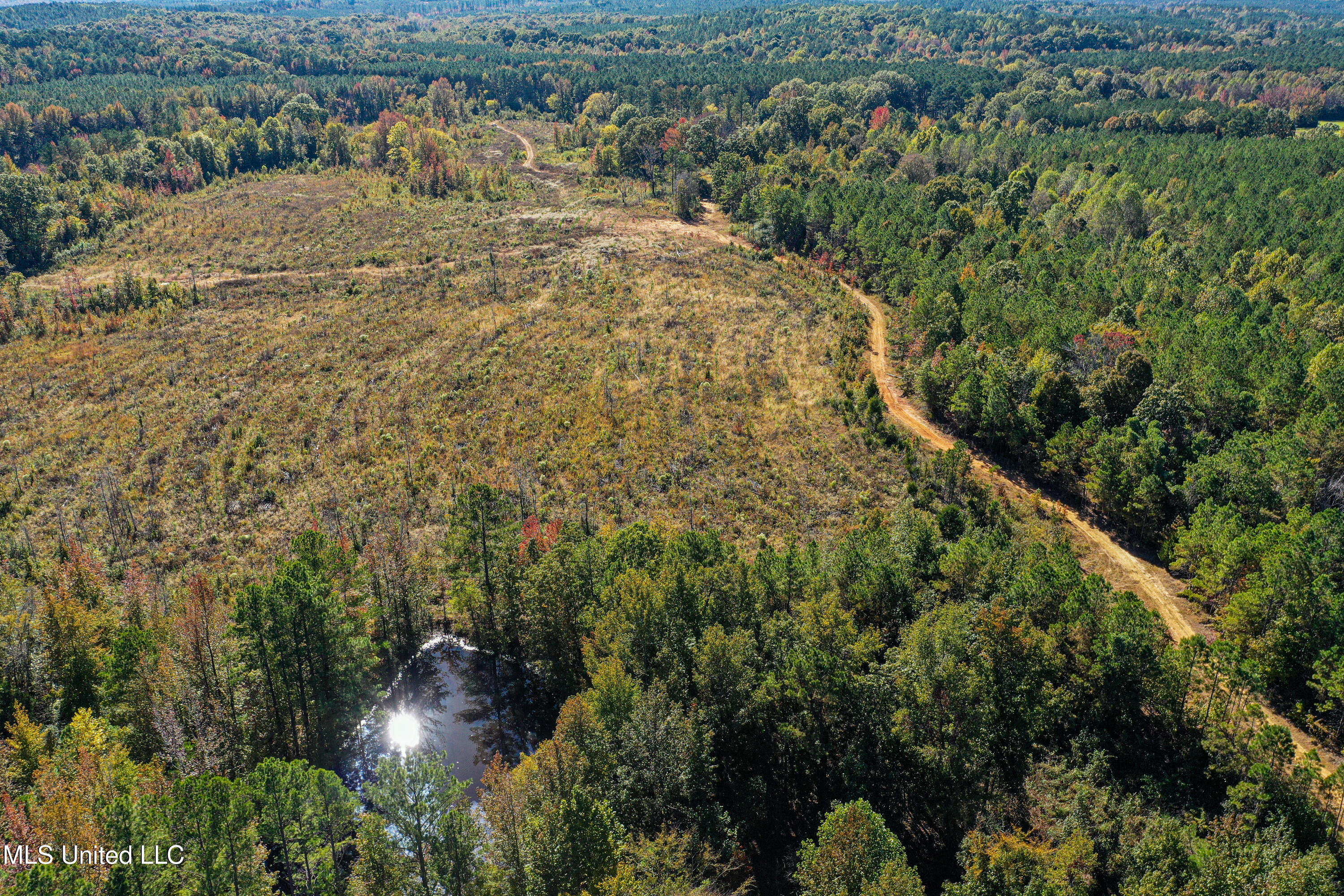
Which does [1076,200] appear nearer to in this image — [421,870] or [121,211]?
[421,870]

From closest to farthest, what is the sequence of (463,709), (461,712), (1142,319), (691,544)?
1. (691,544)
2. (461,712)
3. (463,709)
4. (1142,319)

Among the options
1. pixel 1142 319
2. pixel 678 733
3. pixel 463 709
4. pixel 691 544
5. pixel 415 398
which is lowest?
pixel 463 709

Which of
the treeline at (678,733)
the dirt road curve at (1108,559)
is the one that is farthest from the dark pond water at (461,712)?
the dirt road curve at (1108,559)

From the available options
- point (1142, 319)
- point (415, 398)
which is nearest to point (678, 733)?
point (415, 398)

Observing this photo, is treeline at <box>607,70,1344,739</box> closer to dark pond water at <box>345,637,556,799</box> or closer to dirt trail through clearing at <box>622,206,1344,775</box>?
dirt trail through clearing at <box>622,206,1344,775</box>

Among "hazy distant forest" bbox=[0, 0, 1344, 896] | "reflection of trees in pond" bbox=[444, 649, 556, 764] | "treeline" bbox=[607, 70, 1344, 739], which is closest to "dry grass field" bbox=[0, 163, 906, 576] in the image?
"hazy distant forest" bbox=[0, 0, 1344, 896]

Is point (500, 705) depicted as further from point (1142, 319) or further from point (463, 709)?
point (1142, 319)

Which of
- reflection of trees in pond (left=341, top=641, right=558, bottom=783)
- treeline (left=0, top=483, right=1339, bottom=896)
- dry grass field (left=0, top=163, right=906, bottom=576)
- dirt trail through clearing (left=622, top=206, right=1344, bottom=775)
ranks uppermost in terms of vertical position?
treeline (left=0, top=483, right=1339, bottom=896)
